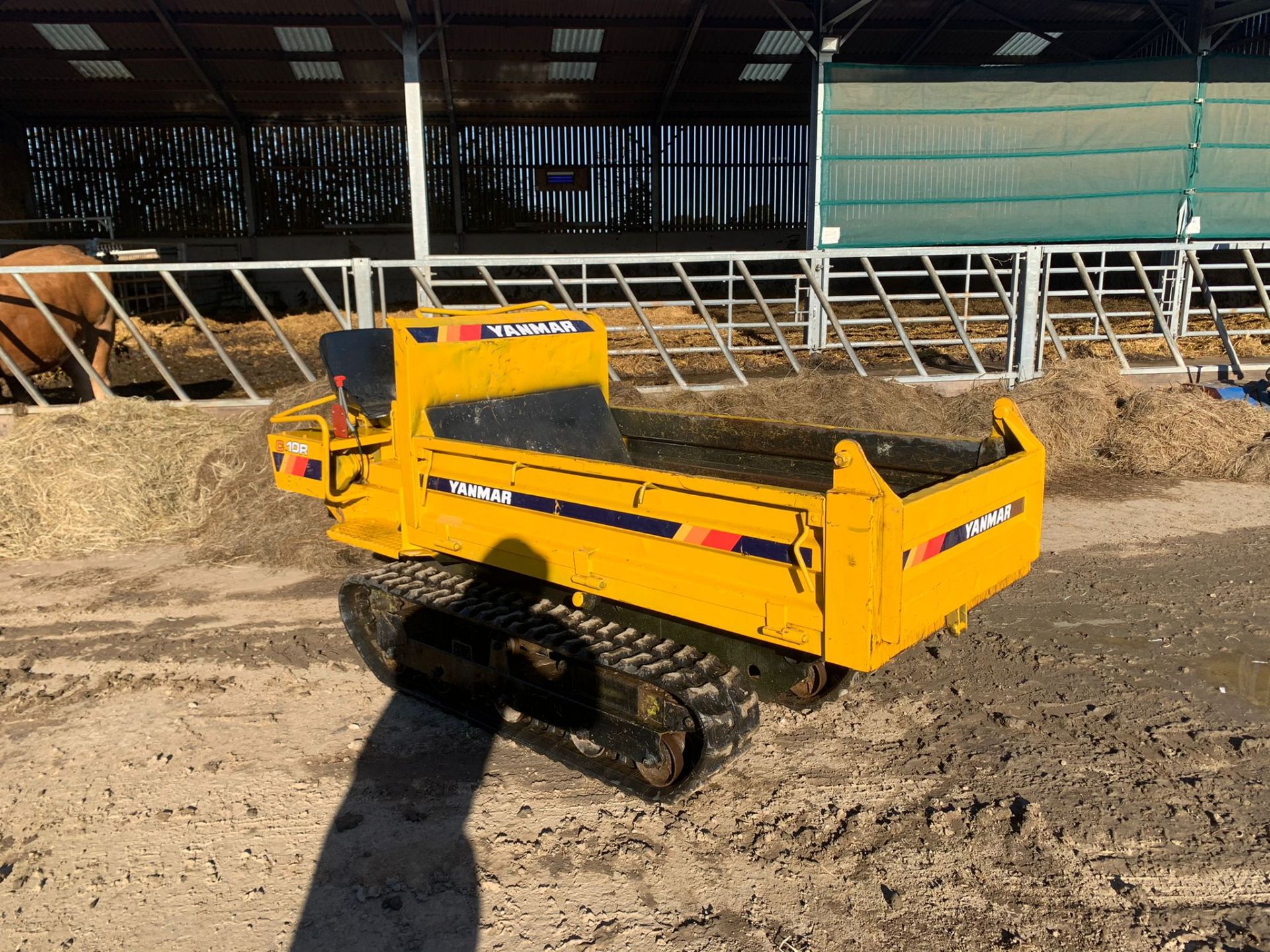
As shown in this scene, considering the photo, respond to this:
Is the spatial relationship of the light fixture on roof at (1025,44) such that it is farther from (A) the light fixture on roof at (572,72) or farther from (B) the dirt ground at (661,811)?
(B) the dirt ground at (661,811)

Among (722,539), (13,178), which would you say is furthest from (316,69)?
(722,539)

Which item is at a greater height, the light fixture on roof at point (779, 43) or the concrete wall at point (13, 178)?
the light fixture on roof at point (779, 43)

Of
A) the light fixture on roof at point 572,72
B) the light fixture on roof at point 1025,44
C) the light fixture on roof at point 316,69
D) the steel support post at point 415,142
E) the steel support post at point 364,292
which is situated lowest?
the steel support post at point 364,292

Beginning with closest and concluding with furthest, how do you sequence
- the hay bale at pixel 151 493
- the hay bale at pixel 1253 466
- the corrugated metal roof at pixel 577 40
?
the hay bale at pixel 151 493, the hay bale at pixel 1253 466, the corrugated metal roof at pixel 577 40

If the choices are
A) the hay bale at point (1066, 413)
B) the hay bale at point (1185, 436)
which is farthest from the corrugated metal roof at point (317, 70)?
the hay bale at point (1185, 436)

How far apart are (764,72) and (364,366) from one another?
1577cm

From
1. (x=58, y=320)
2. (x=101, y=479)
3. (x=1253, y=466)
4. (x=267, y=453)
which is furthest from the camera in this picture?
(x=58, y=320)

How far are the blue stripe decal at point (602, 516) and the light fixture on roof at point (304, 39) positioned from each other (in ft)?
45.2

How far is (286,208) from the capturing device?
23391 mm

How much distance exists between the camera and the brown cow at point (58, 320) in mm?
9500

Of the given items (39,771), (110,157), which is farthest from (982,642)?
(110,157)

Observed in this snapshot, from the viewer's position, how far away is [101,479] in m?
7.64

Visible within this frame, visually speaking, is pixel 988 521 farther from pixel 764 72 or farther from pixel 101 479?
pixel 764 72

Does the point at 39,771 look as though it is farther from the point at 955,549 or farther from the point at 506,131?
the point at 506,131
